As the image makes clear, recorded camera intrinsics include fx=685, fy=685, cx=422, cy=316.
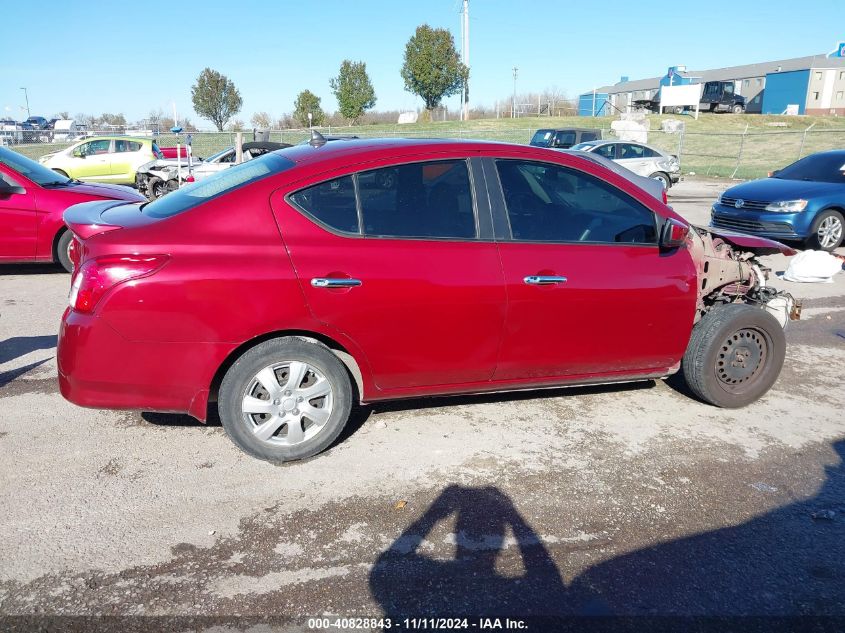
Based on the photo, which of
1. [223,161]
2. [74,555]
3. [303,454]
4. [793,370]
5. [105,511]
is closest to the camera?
[74,555]

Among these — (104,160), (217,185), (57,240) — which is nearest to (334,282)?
(217,185)

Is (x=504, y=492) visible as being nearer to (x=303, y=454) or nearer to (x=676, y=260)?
(x=303, y=454)

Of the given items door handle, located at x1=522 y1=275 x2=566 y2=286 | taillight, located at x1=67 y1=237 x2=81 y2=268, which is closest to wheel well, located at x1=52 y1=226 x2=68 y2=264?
taillight, located at x1=67 y1=237 x2=81 y2=268

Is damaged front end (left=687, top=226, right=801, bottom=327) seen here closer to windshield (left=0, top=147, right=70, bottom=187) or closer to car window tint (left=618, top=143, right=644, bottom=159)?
windshield (left=0, top=147, right=70, bottom=187)

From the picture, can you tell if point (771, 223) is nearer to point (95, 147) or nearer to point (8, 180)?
point (8, 180)

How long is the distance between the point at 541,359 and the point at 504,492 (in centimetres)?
93

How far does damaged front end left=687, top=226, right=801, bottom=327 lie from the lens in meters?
4.76

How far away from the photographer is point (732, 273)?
491 centimetres

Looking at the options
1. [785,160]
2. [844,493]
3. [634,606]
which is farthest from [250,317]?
[785,160]

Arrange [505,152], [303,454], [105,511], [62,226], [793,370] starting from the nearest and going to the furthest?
[105,511]
[303,454]
[505,152]
[793,370]
[62,226]

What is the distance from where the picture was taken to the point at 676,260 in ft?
14.3

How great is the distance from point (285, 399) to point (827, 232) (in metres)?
10.2

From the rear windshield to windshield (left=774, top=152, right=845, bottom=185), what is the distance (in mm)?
10318

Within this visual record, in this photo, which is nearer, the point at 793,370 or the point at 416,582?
the point at 416,582
